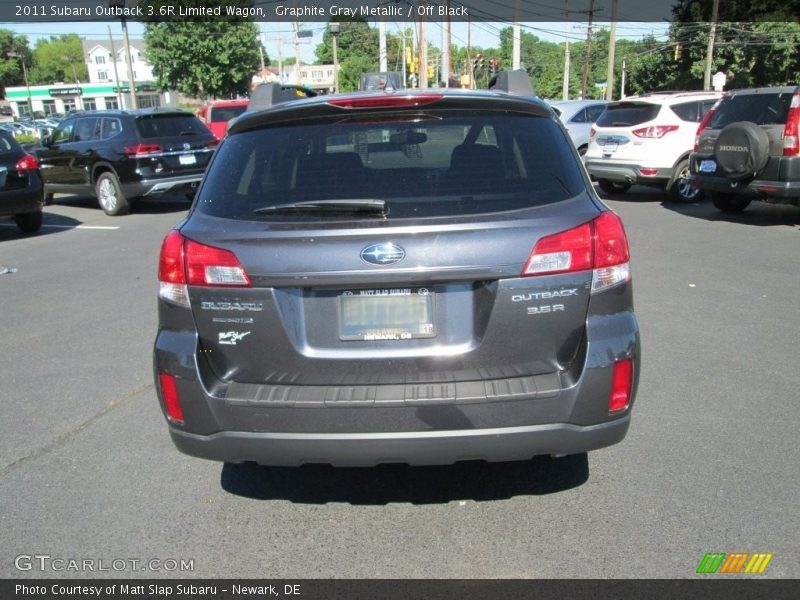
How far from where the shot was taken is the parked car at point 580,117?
1683 cm

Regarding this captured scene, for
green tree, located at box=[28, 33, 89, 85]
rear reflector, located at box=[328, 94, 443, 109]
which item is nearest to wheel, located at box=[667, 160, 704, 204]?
rear reflector, located at box=[328, 94, 443, 109]

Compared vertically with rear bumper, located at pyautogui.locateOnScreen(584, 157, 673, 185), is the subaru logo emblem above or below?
above

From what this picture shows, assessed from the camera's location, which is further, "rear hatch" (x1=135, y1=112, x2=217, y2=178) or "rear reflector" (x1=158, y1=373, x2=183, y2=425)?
"rear hatch" (x1=135, y1=112, x2=217, y2=178)

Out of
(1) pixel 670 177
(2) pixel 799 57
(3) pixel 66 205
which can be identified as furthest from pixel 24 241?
(2) pixel 799 57

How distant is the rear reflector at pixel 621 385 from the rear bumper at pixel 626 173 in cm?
1057

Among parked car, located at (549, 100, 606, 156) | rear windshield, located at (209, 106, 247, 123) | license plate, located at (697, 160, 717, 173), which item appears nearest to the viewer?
license plate, located at (697, 160, 717, 173)

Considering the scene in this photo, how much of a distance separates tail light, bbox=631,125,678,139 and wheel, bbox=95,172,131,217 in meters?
9.41

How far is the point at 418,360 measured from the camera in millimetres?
2781

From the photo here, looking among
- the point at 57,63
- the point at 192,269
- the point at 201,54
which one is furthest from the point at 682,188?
the point at 57,63

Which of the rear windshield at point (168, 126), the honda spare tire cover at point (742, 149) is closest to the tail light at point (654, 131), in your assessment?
the honda spare tire cover at point (742, 149)

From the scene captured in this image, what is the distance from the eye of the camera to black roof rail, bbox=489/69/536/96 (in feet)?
12.6

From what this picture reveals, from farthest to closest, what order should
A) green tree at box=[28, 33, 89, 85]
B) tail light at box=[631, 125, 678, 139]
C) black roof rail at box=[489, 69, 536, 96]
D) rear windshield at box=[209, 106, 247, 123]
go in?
green tree at box=[28, 33, 89, 85]
rear windshield at box=[209, 106, 247, 123]
tail light at box=[631, 125, 678, 139]
black roof rail at box=[489, 69, 536, 96]

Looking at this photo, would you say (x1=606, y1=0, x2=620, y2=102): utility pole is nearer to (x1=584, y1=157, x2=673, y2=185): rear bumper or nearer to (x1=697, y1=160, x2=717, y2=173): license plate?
(x1=584, y1=157, x2=673, y2=185): rear bumper

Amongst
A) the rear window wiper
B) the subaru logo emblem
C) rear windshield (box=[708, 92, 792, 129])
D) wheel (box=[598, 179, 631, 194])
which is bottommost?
wheel (box=[598, 179, 631, 194])
